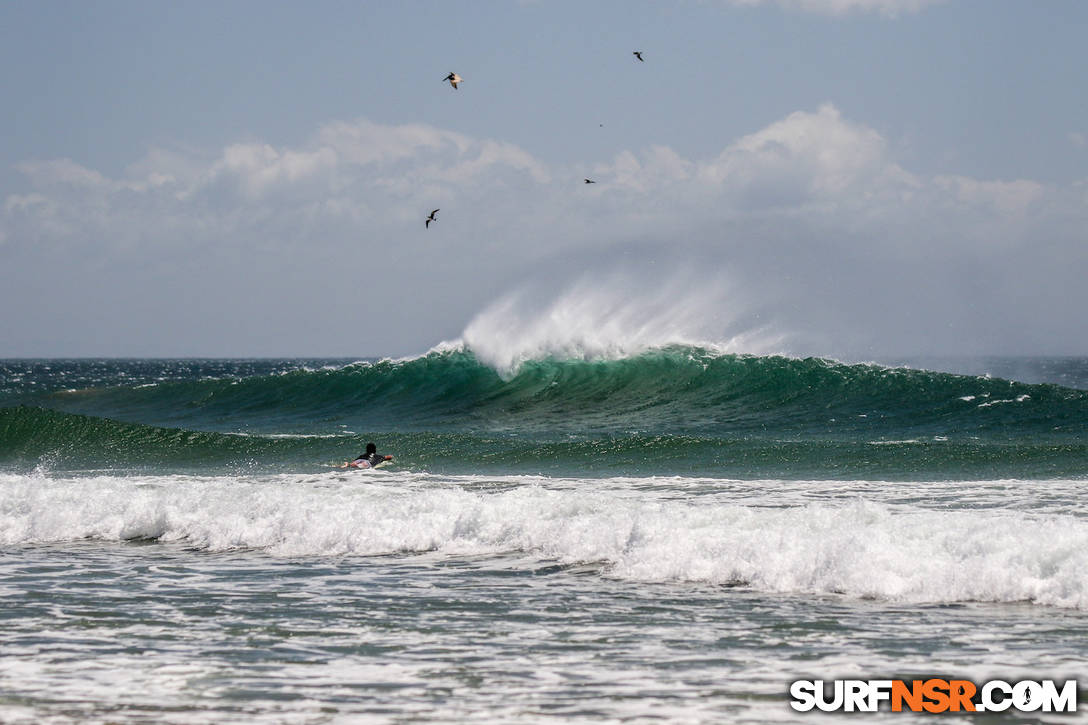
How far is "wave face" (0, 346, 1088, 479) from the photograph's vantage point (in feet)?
61.2

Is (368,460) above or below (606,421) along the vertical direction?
below

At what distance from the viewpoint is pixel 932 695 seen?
21.5 ft

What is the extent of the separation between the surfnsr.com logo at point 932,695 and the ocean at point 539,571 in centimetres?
13

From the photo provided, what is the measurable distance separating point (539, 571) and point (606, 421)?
15348 mm

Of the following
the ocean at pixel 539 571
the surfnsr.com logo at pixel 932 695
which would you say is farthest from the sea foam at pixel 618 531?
the surfnsr.com logo at pixel 932 695

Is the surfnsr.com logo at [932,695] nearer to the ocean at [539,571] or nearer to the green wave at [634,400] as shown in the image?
the ocean at [539,571]

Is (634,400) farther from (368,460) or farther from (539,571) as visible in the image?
(539,571)

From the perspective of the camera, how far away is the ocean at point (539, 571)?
6809mm

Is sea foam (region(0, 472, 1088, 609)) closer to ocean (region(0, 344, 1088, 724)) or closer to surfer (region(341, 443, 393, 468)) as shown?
ocean (region(0, 344, 1088, 724))

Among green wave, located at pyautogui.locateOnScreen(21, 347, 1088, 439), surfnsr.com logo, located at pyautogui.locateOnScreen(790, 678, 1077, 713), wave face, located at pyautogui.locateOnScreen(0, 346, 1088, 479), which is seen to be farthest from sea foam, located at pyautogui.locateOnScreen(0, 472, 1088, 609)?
green wave, located at pyautogui.locateOnScreen(21, 347, 1088, 439)

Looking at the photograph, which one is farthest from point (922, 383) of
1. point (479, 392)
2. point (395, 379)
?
point (395, 379)

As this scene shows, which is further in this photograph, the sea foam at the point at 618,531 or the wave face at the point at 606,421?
the wave face at the point at 606,421

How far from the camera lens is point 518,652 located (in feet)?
25.0

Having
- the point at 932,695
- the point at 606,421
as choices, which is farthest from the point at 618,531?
the point at 606,421
